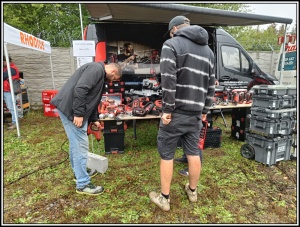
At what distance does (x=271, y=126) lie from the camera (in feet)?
11.2

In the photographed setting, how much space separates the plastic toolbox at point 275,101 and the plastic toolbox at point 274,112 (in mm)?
57

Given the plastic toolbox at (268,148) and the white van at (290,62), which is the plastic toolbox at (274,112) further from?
the white van at (290,62)

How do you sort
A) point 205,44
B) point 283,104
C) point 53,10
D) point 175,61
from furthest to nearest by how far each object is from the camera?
point 53,10
point 283,104
point 205,44
point 175,61

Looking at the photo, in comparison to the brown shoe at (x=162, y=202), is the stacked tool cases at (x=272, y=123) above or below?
above

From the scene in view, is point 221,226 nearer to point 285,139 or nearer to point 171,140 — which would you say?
point 171,140

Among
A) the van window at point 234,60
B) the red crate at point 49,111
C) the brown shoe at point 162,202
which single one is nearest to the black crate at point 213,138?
the brown shoe at point 162,202

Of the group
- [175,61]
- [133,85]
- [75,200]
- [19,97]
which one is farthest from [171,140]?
[19,97]

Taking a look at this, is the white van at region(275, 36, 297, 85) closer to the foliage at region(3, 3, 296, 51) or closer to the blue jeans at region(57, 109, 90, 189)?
the foliage at region(3, 3, 296, 51)

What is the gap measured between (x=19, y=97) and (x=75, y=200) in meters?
5.09

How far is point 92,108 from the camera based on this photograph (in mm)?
2547

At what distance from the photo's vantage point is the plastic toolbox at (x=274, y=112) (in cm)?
337

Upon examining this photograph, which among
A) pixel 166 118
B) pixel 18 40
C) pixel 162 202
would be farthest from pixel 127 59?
pixel 162 202

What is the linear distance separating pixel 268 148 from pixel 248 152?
1.33ft

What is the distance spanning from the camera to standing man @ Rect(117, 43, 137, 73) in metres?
5.46
